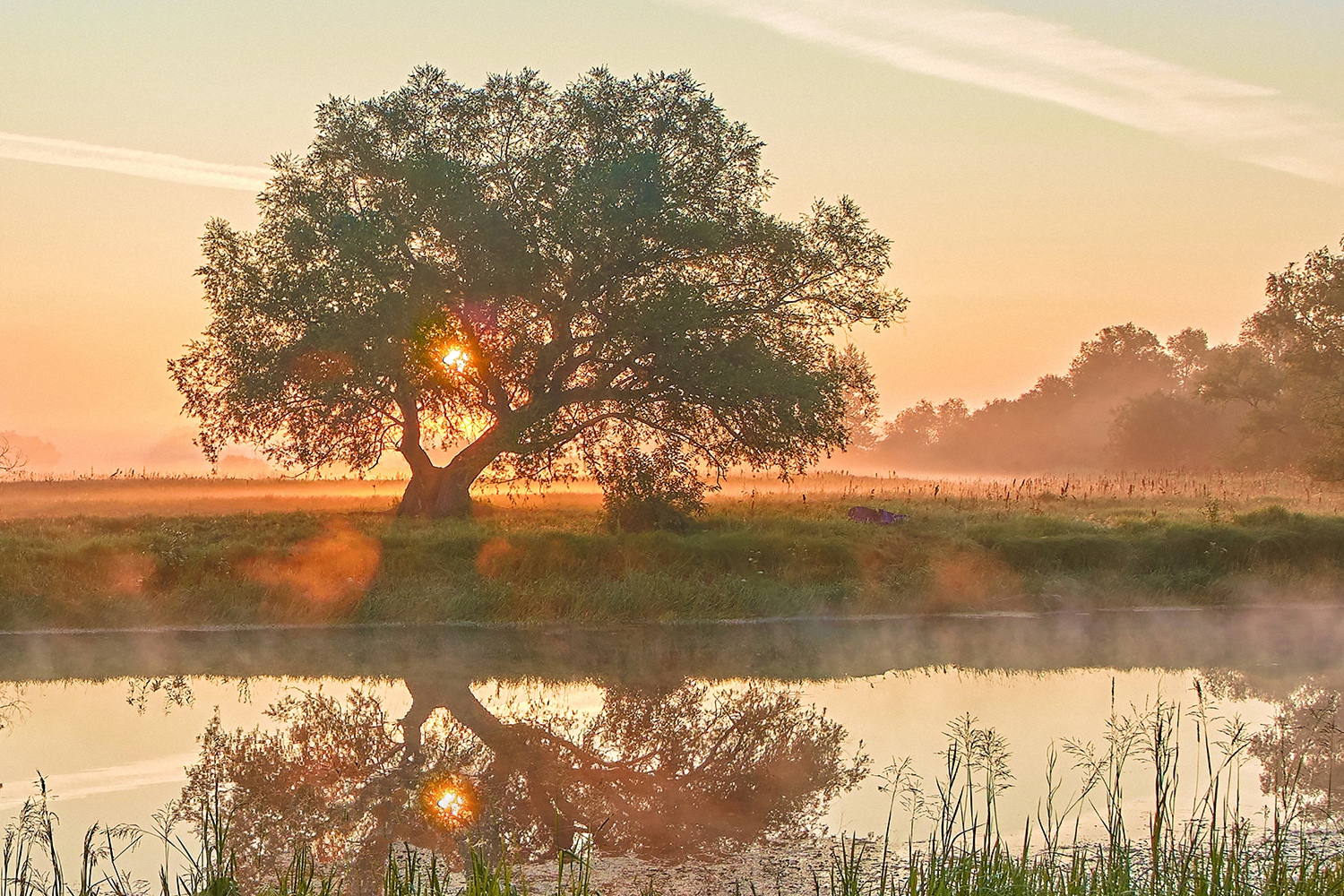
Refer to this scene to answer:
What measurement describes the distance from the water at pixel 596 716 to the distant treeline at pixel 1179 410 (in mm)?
41164

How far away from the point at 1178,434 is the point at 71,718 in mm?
94562

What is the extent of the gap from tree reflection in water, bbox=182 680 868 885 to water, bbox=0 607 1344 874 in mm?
A: 41

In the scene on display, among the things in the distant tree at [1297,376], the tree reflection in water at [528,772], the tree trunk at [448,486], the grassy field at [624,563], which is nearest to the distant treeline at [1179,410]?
the distant tree at [1297,376]

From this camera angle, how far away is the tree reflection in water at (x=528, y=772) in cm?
1091

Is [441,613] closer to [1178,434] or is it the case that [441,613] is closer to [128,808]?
[128,808]

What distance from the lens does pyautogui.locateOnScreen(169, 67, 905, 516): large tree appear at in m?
32.2

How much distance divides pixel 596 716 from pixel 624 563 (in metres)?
11.4

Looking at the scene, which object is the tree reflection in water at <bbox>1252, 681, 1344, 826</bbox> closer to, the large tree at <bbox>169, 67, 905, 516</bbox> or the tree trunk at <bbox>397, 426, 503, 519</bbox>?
the large tree at <bbox>169, 67, 905, 516</bbox>

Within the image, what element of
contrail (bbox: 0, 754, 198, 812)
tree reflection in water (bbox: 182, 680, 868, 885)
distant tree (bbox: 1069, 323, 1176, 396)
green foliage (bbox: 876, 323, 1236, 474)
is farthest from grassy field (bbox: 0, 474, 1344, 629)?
distant tree (bbox: 1069, 323, 1176, 396)

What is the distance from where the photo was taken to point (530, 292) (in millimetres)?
33250

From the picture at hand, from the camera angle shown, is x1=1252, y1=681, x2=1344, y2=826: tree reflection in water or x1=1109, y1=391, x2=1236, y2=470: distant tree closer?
x1=1252, y1=681, x2=1344, y2=826: tree reflection in water

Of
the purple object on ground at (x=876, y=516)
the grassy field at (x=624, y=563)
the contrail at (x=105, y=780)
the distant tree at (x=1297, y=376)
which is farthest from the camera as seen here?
the distant tree at (x=1297, y=376)

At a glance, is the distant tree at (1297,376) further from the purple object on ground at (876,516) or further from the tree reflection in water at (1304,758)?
the tree reflection in water at (1304,758)

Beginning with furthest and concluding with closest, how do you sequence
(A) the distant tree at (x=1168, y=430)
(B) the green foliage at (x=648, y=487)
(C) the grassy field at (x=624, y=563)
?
1. (A) the distant tree at (x=1168, y=430)
2. (B) the green foliage at (x=648, y=487)
3. (C) the grassy field at (x=624, y=563)
